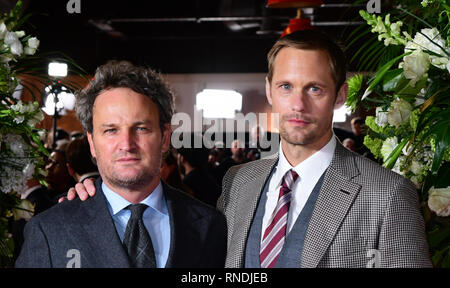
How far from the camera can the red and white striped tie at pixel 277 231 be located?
5.05ft

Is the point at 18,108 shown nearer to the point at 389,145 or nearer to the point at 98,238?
the point at 98,238

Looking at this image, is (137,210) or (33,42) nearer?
(137,210)

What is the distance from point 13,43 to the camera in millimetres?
1764

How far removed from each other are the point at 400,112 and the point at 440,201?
282 mm

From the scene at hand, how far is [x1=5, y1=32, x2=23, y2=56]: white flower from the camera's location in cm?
176

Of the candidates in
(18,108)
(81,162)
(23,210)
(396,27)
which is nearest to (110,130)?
(18,108)

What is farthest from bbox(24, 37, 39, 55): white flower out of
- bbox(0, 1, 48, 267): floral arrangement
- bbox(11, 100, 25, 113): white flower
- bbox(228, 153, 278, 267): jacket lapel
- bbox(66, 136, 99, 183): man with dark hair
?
bbox(66, 136, 99, 183): man with dark hair

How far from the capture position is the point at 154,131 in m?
1.46

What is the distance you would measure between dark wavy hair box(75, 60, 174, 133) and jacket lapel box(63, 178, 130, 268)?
23cm

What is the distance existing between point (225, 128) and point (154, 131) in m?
9.96

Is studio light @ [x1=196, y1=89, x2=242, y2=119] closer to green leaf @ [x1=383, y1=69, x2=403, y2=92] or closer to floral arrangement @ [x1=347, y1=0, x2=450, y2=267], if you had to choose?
floral arrangement @ [x1=347, y1=0, x2=450, y2=267]

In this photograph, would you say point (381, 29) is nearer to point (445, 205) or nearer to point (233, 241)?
point (445, 205)

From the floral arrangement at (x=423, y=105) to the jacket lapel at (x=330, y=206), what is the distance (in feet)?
0.40
